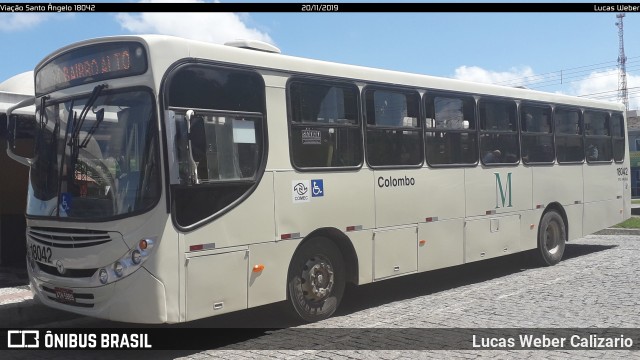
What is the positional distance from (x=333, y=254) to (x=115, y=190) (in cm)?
290

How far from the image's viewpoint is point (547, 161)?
12016 mm

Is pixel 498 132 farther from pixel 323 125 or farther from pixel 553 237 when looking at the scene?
pixel 323 125

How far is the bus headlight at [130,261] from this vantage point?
6.00 meters

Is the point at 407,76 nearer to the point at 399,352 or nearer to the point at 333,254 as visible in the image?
the point at 333,254

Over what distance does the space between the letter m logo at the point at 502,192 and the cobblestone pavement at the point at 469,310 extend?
128 centimetres

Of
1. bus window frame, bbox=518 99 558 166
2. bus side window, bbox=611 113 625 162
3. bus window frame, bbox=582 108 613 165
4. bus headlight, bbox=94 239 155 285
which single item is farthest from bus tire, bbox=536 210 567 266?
bus headlight, bbox=94 239 155 285

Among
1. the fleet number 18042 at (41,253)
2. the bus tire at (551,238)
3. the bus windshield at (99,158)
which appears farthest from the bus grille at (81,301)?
the bus tire at (551,238)

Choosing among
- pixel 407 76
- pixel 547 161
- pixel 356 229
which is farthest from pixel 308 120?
pixel 547 161

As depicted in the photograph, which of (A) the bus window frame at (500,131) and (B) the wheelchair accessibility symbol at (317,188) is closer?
(B) the wheelchair accessibility symbol at (317,188)

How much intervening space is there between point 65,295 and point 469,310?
15.9 ft

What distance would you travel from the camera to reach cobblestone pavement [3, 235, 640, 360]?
248 inches

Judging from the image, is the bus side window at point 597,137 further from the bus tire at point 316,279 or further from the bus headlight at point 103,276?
the bus headlight at point 103,276

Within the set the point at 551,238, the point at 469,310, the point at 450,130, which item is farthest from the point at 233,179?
the point at 551,238

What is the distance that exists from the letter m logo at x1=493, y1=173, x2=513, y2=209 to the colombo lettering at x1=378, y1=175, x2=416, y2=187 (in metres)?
2.31
